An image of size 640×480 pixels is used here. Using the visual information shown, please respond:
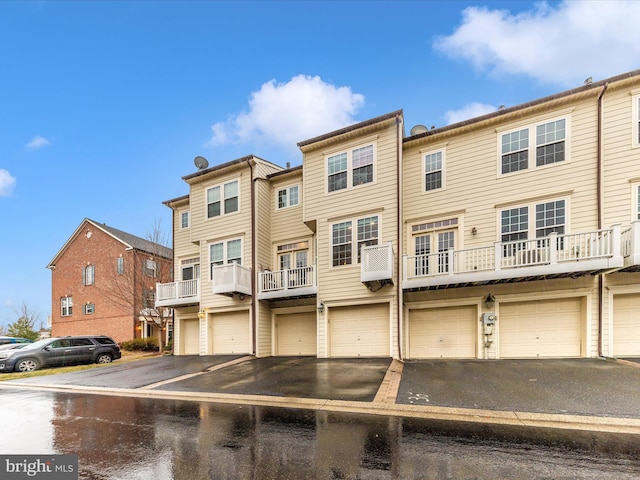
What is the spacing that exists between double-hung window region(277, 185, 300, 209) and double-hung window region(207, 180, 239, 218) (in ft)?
7.19

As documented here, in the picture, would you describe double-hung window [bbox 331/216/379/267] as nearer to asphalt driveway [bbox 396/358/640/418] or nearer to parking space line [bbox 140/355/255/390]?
asphalt driveway [bbox 396/358/640/418]

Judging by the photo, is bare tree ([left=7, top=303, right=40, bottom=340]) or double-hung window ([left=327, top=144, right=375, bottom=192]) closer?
double-hung window ([left=327, top=144, right=375, bottom=192])

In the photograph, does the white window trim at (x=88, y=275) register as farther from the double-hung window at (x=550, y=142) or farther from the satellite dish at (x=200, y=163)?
the double-hung window at (x=550, y=142)

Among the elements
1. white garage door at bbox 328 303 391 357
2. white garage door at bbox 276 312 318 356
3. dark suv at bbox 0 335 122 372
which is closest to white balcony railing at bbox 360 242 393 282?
white garage door at bbox 328 303 391 357

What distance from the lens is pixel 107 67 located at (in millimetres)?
28156

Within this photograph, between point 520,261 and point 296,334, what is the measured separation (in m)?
9.96

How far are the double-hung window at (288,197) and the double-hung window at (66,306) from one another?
24.3 m

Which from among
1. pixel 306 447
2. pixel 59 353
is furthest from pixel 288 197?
pixel 59 353

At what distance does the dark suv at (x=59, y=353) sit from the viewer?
14883 millimetres

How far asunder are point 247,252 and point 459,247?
9.58 m

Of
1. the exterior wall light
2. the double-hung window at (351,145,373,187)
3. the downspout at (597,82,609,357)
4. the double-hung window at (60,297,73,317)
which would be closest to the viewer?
the downspout at (597,82,609,357)

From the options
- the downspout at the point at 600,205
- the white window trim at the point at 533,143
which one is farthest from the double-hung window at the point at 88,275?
the downspout at the point at 600,205

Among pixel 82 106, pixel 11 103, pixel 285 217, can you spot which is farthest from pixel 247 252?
pixel 11 103

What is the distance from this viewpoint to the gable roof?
26.5 meters
